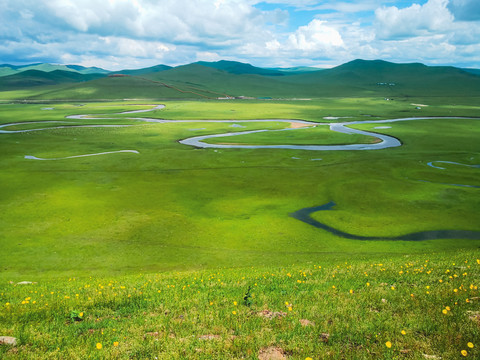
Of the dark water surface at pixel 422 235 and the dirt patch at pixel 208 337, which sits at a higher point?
the dirt patch at pixel 208 337

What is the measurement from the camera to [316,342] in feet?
37.8

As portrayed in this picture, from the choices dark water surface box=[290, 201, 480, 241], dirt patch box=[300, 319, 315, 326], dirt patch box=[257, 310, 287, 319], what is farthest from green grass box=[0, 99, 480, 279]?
dirt patch box=[300, 319, 315, 326]

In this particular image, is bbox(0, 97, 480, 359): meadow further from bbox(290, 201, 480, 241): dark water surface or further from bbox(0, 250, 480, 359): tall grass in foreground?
bbox(290, 201, 480, 241): dark water surface

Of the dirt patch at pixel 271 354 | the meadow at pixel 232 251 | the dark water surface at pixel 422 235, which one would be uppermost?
the dirt patch at pixel 271 354

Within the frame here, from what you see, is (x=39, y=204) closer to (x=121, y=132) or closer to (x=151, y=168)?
(x=151, y=168)

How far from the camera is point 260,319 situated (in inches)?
512

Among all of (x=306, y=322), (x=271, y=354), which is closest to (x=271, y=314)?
(x=306, y=322)

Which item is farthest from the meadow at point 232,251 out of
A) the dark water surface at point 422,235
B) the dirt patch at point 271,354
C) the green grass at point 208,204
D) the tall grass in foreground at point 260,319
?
the dark water surface at point 422,235

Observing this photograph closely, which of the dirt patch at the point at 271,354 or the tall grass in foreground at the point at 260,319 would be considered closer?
the dirt patch at the point at 271,354

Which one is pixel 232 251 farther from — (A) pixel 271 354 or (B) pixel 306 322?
(A) pixel 271 354

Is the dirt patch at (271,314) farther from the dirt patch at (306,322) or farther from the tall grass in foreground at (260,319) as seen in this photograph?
the dirt patch at (306,322)

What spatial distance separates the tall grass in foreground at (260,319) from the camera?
11.0 metres

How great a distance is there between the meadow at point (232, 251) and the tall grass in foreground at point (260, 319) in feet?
0.21

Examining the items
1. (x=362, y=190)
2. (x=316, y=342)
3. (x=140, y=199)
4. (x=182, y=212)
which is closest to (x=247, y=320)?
(x=316, y=342)
